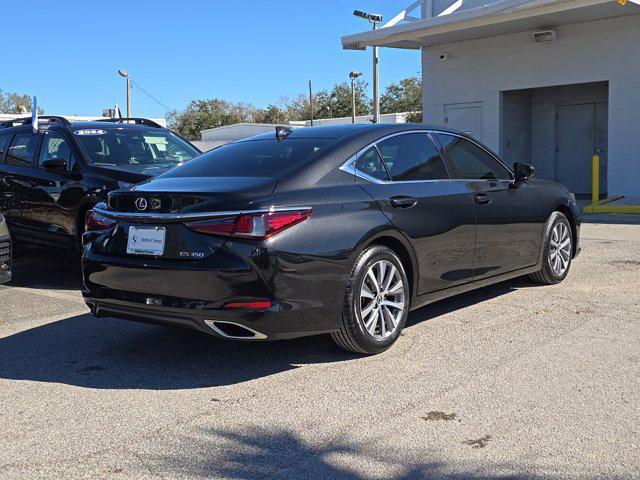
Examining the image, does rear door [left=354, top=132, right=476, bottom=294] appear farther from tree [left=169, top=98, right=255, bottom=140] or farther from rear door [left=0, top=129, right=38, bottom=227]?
tree [left=169, top=98, right=255, bottom=140]

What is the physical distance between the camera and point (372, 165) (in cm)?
520

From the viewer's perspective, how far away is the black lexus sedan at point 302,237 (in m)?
4.34

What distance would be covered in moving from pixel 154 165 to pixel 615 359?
5502 mm

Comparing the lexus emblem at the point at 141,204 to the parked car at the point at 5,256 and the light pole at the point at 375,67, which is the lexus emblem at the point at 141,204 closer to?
the parked car at the point at 5,256

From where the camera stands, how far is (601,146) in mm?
18953

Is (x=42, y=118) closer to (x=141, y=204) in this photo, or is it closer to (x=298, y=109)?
(x=141, y=204)

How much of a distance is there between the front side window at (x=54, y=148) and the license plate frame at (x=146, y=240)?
389cm

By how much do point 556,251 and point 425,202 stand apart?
2.43 metres

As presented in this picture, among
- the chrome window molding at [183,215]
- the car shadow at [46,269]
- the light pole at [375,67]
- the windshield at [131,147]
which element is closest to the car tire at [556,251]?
the chrome window molding at [183,215]

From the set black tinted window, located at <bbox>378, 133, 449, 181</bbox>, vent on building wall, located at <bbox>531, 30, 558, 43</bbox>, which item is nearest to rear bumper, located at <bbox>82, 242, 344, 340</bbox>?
black tinted window, located at <bbox>378, 133, 449, 181</bbox>

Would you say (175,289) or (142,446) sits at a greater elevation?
(175,289)

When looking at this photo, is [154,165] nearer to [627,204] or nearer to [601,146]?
[627,204]

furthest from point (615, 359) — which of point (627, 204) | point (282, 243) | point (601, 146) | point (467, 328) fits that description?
point (601, 146)

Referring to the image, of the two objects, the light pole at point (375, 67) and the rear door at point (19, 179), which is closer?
the rear door at point (19, 179)
